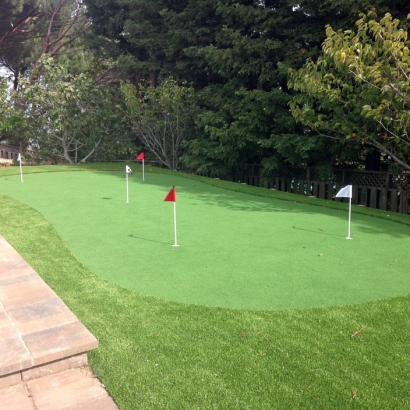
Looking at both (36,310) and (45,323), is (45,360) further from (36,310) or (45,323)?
(36,310)

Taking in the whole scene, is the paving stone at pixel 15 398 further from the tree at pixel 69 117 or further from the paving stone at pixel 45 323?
the tree at pixel 69 117

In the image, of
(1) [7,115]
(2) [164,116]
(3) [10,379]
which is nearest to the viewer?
(3) [10,379]

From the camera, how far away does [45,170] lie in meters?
13.7

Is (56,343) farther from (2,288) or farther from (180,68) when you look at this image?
(180,68)

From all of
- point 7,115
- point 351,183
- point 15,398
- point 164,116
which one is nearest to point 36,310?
point 15,398

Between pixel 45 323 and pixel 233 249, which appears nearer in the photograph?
pixel 45 323

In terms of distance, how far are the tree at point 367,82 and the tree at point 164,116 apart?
7.20 metres

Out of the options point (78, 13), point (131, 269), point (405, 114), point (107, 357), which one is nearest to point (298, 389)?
point (107, 357)

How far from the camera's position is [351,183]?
11.4 metres

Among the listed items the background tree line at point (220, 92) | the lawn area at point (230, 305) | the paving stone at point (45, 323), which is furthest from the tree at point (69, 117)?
the paving stone at point (45, 323)

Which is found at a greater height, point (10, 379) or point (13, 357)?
point (13, 357)

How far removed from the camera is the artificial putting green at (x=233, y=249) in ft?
13.3

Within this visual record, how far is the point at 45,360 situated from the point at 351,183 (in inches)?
403

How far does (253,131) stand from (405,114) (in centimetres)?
663
